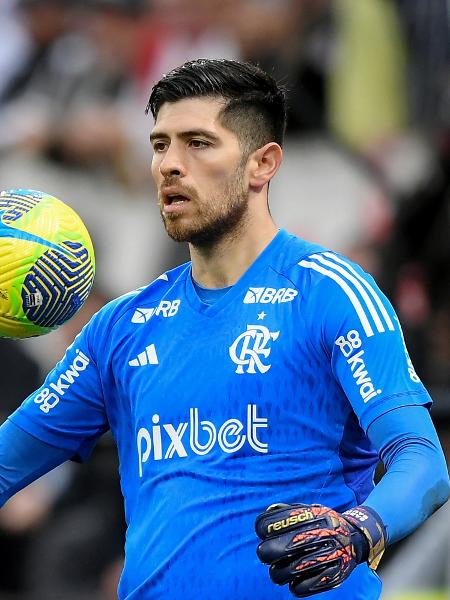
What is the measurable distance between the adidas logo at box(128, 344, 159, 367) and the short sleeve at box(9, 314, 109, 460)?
221mm

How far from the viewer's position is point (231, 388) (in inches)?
151

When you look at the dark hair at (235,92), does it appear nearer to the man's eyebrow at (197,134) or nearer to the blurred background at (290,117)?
the man's eyebrow at (197,134)

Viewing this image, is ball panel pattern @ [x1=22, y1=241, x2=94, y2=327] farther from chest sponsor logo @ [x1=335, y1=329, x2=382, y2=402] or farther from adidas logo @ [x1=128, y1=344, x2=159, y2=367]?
chest sponsor logo @ [x1=335, y1=329, x2=382, y2=402]

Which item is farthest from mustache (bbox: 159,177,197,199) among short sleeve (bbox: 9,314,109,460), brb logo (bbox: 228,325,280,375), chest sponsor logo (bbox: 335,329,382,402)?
chest sponsor logo (bbox: 335,329,382,402)

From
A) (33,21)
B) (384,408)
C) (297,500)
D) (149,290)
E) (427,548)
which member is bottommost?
(427,548)

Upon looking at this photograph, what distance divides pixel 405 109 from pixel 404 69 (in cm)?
30

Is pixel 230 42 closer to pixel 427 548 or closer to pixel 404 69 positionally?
pixel 404 69

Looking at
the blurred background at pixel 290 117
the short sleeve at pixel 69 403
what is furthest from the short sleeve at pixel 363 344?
the blurred background at pixel 290 117

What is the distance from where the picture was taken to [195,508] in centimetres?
379

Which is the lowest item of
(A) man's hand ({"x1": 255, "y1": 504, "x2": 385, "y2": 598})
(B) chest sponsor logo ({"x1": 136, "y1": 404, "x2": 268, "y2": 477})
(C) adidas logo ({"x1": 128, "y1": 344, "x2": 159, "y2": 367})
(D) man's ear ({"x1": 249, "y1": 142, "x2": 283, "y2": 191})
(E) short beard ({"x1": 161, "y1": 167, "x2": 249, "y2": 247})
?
(A) man's hand ({"x1": 255, "y1": 504, "x2": 385, "y2": 598})

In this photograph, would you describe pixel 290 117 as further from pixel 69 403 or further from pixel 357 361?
pixel 357 361

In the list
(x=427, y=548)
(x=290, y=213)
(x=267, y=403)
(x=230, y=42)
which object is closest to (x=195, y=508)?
(x=267, y=403)

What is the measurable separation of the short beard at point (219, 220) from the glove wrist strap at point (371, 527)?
127cm

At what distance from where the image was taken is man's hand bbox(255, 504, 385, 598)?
9.80ft
